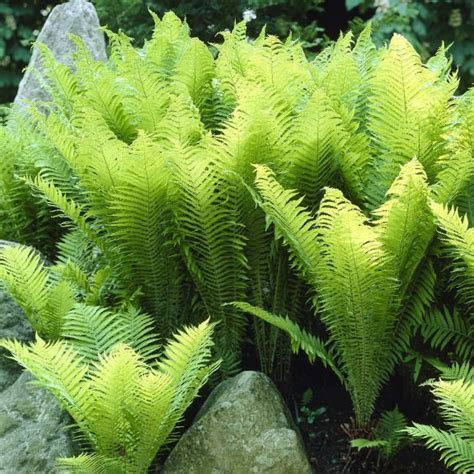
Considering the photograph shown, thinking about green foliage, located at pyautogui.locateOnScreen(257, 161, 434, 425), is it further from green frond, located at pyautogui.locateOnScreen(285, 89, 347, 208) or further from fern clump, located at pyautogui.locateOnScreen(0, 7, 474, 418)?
green frond, located at pyautogui.locateOnScreen(285, 89, 347, 208)

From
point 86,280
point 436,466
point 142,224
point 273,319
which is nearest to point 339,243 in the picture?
point 273,319

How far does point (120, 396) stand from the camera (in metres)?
2.61

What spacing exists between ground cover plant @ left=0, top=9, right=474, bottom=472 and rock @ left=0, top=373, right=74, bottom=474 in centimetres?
18

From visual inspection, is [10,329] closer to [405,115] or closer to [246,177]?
[246,177]

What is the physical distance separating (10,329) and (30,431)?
0.51m

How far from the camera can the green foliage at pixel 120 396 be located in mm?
2602

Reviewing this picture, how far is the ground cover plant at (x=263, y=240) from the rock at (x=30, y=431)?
0.18m

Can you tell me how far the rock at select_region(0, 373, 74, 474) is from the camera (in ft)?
9.34

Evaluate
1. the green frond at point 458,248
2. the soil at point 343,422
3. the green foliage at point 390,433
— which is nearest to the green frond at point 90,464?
the soil at point 343,422

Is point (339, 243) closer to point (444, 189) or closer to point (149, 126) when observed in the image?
point (444, 189)

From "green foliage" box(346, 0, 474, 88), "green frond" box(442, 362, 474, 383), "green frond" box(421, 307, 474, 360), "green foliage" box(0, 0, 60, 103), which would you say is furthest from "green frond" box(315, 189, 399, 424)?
"green foliage" box(0, 0, 60, 103)

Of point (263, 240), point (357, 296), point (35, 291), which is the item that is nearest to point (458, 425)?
point (357, 296)

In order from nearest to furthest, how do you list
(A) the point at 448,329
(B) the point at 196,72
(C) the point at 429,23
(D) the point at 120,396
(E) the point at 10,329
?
(D) the point at 120,396
(A) the point at 448,329
(E) the point at 10,329
(B) the point at 196,72
(C) the point at 429,23

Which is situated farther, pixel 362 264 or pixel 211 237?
pixel 211 237
